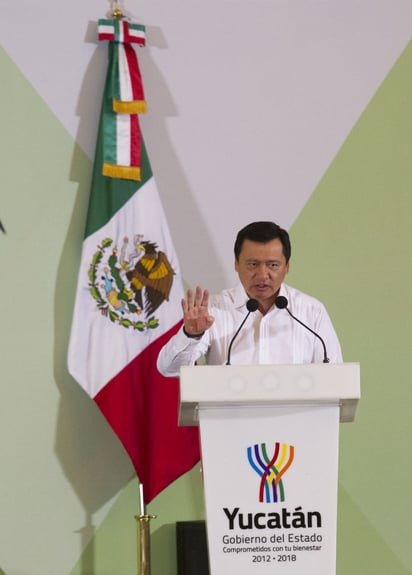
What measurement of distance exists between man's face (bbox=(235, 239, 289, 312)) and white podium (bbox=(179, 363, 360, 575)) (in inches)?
27.3

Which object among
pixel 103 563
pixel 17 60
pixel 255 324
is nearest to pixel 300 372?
pixel 255 324

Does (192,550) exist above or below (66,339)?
below

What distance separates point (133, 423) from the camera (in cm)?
428

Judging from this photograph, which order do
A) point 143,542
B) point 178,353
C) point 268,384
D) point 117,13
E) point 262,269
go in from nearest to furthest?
1. point 268,384
2. point 178,353
3. point 262,269
4. point 143,542
5. point 117,13

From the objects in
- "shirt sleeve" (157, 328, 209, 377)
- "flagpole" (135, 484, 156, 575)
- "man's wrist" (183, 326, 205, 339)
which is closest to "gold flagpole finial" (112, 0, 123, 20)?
"shirt sleeve" (157, 328, 209, 377)

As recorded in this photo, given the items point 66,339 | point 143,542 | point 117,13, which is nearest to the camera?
point 143,542

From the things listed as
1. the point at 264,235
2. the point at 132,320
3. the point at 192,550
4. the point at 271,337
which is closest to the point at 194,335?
the point at 271,337

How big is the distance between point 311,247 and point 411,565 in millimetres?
1592

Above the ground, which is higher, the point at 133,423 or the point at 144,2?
the point at 144,2

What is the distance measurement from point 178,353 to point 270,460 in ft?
2.04

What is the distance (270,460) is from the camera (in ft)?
9.10

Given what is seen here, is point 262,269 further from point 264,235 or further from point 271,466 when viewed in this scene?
point 271,466

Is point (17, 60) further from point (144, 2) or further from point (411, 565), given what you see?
point (411, 565)

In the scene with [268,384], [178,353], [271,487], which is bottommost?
[271,487]
